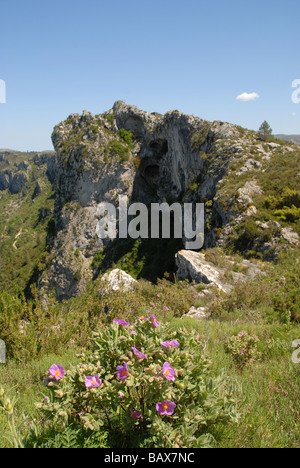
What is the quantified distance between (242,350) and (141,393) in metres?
1.92

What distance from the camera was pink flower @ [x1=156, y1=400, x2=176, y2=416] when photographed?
4.51 ft

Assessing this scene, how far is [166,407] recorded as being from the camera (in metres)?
1.40

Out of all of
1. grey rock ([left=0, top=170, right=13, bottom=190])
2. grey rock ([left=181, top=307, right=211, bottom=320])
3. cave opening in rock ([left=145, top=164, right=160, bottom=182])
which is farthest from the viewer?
grey rock ([left=0, top=170, right=13, bottom=190])

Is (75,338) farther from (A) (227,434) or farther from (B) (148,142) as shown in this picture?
(B) (148,142)

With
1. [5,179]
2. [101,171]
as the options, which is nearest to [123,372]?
[101,171]

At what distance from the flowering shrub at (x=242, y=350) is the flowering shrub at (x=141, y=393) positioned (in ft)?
4.85

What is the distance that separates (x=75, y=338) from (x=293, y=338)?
2984 mm

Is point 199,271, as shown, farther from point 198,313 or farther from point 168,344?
point 168,344

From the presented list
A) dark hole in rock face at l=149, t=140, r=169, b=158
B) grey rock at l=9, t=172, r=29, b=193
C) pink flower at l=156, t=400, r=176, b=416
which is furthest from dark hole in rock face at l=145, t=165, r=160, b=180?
grey rock at l=9, t=172, r=29, b=193

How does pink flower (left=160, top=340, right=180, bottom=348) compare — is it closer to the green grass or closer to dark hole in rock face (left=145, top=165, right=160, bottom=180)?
the green grass

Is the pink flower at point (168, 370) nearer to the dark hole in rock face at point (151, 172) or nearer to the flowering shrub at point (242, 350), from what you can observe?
the flowering shrub at point (242, 350)

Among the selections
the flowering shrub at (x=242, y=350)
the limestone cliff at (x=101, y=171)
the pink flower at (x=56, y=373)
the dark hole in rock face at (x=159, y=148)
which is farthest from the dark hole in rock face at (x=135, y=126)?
the pink flower at (x=56, y=373)

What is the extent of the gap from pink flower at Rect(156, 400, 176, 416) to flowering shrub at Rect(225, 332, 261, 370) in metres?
1.79

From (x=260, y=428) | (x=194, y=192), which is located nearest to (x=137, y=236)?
(x=194, y=192)
